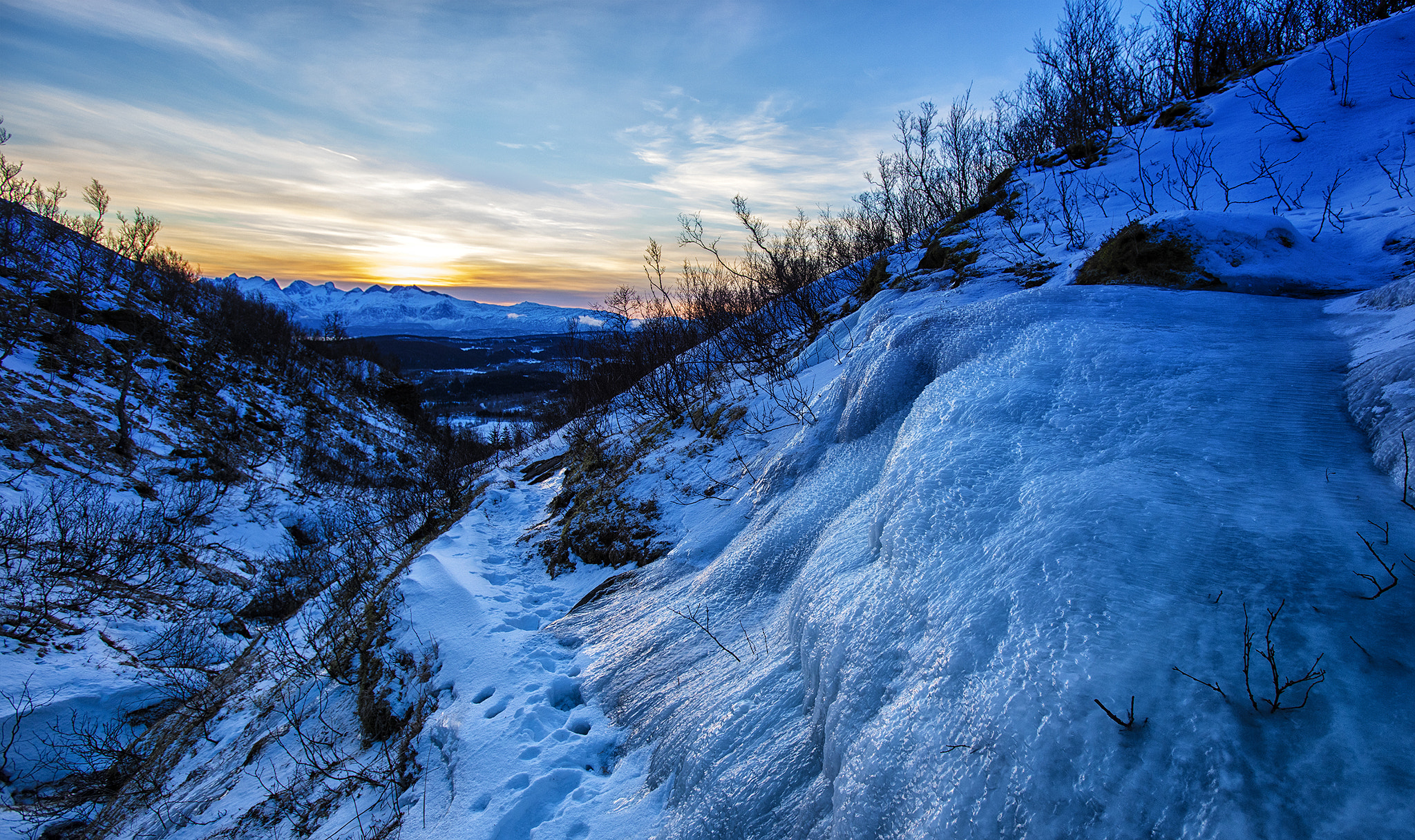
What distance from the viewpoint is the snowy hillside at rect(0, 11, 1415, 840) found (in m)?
1.25

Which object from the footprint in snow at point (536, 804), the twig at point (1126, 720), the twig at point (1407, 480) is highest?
the twig at point (1407, 480)

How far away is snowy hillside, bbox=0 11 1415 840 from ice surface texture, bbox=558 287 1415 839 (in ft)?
0.03

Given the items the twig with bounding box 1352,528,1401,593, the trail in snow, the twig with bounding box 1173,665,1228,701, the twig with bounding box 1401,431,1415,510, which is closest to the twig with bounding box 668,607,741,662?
the trail in snow

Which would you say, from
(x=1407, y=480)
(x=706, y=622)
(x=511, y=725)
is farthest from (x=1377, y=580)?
(x=511, y=725)

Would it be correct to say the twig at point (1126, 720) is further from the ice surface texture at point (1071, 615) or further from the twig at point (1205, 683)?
the twig at point (1205, 683)

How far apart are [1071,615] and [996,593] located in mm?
223

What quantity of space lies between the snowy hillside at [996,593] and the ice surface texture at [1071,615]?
10 mm

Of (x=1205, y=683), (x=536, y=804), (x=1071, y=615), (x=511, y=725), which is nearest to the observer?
(x=1205, y=683)

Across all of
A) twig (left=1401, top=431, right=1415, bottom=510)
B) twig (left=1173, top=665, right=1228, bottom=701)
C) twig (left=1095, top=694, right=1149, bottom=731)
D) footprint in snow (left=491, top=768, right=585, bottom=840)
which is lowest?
footprint in snow (left=491, top=768, right=585, bottom=840)

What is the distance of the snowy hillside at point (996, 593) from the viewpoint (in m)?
1.25

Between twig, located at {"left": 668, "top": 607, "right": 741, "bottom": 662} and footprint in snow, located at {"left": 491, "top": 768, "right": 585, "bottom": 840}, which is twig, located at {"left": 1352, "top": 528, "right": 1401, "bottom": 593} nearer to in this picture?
twig, located at {"left": 668, "top": 607, "right": 741, "bottom": 662}

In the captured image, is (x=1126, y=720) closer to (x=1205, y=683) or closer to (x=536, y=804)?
(x=1205, y=683)

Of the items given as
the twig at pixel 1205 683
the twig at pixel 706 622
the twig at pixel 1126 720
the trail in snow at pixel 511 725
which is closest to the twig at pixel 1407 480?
the twig at pixel 1205 683

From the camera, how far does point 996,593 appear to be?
1.72m
